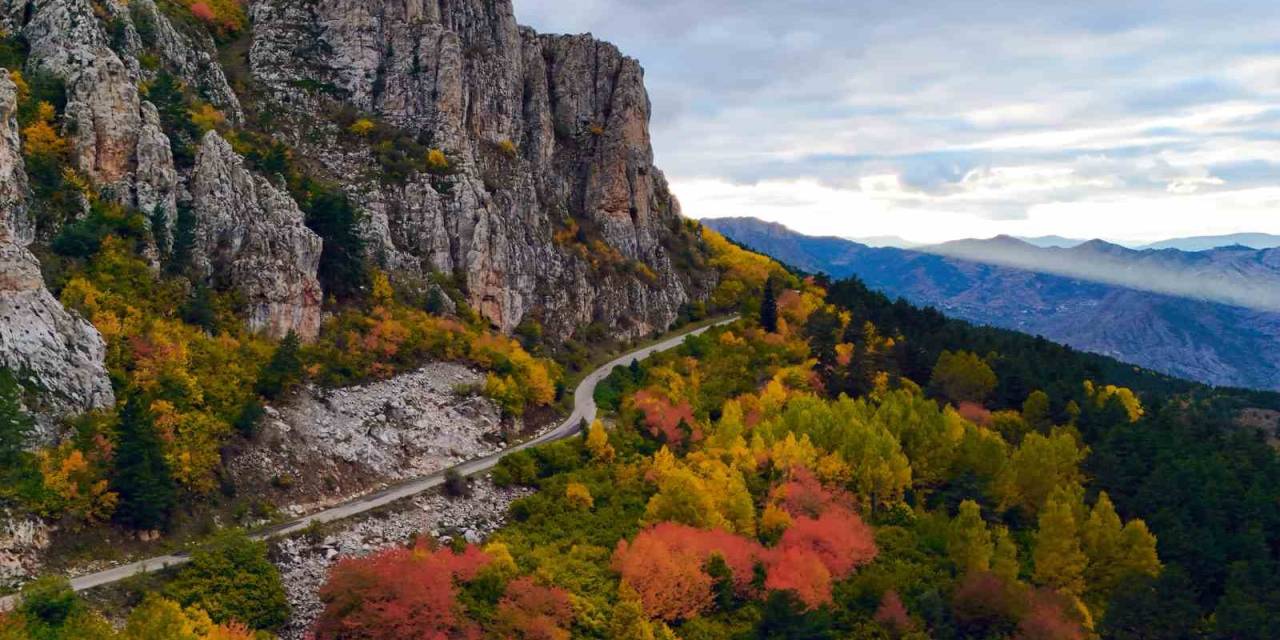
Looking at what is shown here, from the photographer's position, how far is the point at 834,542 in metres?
62.4

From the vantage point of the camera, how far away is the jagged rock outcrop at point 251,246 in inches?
2660

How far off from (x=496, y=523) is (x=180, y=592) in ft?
71.8

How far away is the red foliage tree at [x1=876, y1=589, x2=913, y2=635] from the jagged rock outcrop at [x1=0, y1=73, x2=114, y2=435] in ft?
154

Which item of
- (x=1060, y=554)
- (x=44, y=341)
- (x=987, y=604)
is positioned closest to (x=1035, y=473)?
(x=1060, y=554)

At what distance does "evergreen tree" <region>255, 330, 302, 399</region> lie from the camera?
61.6 metres

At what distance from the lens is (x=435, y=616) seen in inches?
1740

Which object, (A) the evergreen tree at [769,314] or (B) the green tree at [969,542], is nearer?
(B) the green tree at [969,542]

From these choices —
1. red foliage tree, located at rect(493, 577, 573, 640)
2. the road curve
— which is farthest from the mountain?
red foliage tree, located at rect(493, 577, 573, 640)

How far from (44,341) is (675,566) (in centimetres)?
3688

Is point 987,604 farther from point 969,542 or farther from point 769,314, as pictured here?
point 769,314

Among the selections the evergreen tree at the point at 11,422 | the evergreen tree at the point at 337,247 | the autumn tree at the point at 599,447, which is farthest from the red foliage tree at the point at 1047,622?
the evergreen tree at the point at 337,247

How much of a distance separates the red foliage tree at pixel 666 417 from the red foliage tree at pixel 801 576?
1851 cm

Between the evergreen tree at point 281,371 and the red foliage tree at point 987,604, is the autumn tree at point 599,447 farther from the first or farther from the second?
the red foliage tree at point 987,604

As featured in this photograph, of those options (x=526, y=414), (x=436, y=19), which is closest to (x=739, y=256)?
(x=436, y=19)
